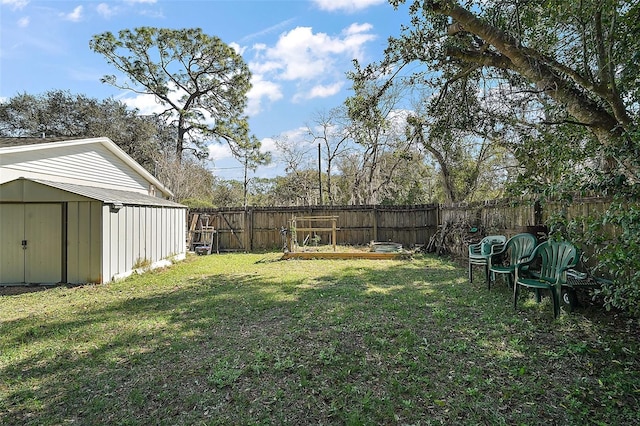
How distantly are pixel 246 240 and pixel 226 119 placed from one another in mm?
9326

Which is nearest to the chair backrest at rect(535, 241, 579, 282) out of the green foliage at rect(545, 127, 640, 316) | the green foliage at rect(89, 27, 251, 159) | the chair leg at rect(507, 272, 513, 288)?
the chair leg at rect(507, 272, 513, 288)

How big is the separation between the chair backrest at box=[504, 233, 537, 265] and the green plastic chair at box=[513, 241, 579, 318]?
0.35 meters

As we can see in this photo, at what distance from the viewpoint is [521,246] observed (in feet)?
17.2

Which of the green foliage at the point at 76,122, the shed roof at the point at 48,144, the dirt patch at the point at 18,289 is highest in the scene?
the green foliage at the point at 76,122

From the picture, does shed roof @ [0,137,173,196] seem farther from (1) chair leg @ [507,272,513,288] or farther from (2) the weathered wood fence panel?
(1) chair leg @ [507,272,513,288]

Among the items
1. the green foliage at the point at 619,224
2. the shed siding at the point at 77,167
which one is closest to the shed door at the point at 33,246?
the shed siding at the point at 77,167

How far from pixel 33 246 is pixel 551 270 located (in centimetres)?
943

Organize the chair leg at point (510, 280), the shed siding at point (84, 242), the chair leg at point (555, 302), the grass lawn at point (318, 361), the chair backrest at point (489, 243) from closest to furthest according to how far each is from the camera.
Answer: the grass lawn at point (318, 361) < the chair leg at point (555, 302) < the chair leg at point (510, 280) < the chair backrest at point (489, 243) < the shed siding at point (84, 242)

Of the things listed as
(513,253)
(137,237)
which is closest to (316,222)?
(137,237)

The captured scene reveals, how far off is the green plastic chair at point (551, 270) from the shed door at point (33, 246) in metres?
8.51

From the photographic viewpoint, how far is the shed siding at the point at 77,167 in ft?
23.2

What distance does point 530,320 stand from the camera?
389 cm

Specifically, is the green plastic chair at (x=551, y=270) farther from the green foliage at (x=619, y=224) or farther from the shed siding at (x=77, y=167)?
the shed siding at (x=77, y=167)

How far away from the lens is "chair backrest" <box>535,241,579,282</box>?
3879mm
